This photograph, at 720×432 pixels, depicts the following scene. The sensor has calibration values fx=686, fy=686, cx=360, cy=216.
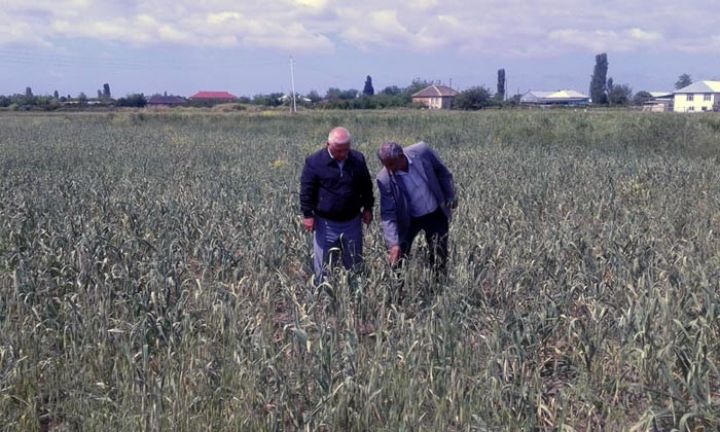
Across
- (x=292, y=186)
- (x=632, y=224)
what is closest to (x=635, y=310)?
(x=632, y=224)

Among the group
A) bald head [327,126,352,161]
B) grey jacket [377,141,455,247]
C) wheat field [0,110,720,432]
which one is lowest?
wheat field [0,110,720,432]

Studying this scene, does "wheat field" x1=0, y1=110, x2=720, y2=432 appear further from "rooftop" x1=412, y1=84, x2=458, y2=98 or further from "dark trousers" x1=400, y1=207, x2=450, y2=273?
"rooftop" x1=412, y1=84, x2=458, y2=98

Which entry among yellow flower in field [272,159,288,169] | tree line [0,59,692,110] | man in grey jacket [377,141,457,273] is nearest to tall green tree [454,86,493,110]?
tree line [0,59,692,110]

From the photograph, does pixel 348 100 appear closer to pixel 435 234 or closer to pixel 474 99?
pixel 474 99

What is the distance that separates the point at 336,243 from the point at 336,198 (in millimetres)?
453

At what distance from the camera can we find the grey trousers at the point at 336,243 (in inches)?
234

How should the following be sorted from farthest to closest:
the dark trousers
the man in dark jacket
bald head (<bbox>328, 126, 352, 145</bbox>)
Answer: the dark trousers
the man in dark jacket
bald head (<bbox>328, 126, 352, 145</bbox>)

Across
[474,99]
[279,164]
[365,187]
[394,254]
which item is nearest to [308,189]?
[365,187]

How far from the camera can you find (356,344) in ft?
14.0

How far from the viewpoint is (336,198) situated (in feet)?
18.9

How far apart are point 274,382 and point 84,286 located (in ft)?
8.07

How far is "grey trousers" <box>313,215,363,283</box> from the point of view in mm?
5938

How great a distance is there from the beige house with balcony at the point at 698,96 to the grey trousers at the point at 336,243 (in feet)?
286

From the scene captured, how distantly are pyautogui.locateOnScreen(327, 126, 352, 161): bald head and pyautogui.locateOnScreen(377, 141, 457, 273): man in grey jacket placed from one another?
367 mm
